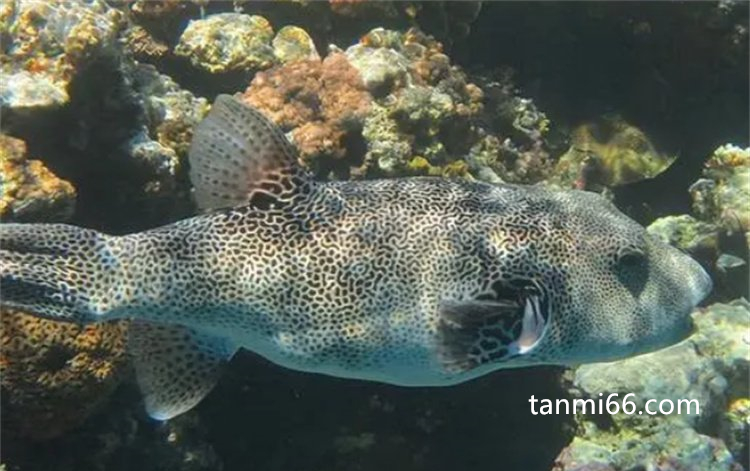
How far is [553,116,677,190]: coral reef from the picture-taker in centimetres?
772

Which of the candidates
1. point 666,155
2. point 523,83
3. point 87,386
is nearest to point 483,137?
point 523,83

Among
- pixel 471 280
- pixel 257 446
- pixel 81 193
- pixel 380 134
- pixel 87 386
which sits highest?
pixel 471 280

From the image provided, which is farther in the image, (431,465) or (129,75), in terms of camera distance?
(431,465)

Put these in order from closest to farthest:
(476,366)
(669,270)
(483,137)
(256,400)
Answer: (476,366) < (669,270) < (256,400) < (483,137)

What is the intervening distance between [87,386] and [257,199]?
163 centimetres

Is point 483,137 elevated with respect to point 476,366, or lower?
lower

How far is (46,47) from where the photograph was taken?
5.12 m

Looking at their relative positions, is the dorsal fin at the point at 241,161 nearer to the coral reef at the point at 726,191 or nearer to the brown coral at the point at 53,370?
the brown coral at the point at 53,370

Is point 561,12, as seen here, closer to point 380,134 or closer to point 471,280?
point 380,134

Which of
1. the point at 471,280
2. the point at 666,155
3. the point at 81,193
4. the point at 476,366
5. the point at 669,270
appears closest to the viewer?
the point at 476,366

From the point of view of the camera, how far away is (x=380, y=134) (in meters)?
5.84

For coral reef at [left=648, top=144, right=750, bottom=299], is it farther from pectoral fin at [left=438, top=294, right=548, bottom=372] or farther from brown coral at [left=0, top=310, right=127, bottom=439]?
brown coral at [left=0, top=310, right=127, bottom=439]

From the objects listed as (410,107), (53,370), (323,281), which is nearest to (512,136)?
(410,107)

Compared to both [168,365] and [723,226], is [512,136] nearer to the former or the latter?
[723,226]
